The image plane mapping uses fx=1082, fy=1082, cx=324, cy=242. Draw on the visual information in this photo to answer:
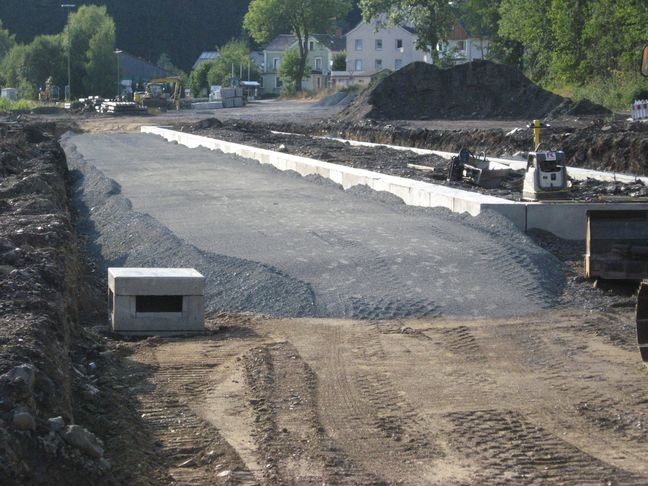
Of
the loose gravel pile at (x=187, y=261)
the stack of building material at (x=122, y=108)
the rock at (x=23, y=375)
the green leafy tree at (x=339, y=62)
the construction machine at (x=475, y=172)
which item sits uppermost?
the green leafy tree at (x=339, y=62)

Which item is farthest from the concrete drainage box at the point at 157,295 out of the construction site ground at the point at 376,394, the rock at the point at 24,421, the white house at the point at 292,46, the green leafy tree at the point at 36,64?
the white house at the point at 292,46

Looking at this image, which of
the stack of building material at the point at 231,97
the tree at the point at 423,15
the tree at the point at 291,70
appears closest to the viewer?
the tree at the point at 423,15

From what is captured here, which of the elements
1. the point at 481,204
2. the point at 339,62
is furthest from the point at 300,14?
the point at 481,204

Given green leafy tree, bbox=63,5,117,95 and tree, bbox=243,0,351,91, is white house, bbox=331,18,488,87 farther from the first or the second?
green leafy tree, bbox=63,5,117,95

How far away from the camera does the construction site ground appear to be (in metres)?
6.06

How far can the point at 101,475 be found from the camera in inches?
213

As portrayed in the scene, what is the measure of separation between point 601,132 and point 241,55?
96667 millimetres

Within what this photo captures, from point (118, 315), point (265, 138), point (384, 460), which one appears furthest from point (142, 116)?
point (384, 460)

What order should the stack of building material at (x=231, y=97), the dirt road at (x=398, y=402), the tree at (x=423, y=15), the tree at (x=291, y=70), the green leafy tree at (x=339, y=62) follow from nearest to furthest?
the dirt road at (x=398, y=402)
the tree at (x=423, y=15)
the stack of building material at (x=231, y=97)
the tree at (x=291, y=70)
the green leafy tree at (x=339, y=62)

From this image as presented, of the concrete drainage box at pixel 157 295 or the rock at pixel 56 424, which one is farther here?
the concrete drainage box at pixel 157 295

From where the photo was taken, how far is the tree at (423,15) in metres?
68.8

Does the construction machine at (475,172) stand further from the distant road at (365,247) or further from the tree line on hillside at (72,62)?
the tree line on hillside at (72,62)

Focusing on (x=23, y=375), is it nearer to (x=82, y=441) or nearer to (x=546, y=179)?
(x=82, y=441)

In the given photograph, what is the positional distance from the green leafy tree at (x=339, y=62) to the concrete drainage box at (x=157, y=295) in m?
119
